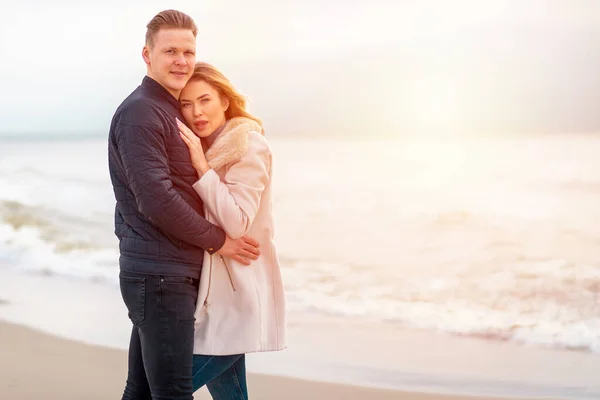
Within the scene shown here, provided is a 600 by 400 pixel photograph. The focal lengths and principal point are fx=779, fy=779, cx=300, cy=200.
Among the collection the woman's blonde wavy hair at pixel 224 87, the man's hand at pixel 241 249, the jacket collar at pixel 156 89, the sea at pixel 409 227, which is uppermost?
the sea at pixel 409 227

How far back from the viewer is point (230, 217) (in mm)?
2014

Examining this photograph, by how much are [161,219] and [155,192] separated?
7 cm

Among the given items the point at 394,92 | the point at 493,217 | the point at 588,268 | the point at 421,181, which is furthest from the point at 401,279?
the point at 394,92

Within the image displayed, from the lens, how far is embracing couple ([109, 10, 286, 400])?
74.5 inches

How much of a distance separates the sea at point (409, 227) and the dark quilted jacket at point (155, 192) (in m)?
3.69

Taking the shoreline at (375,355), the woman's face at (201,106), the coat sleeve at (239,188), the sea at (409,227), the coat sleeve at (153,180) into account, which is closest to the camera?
the coat sleeve at (153,180)

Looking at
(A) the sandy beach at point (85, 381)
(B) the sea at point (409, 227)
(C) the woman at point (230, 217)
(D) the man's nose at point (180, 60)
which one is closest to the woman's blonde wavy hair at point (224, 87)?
(C) the woman at point (230, 217)

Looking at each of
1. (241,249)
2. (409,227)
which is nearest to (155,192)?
(241,249)

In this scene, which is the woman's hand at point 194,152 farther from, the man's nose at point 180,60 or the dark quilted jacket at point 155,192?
the man's nose at point 180,60

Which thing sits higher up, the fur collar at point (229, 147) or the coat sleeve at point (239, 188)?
the fur collar at point (229, 147)

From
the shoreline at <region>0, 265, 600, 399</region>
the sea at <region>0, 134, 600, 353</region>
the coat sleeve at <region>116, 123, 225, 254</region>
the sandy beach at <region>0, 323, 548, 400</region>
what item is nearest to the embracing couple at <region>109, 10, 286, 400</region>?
the coat sleeve at <region>116, 123, 225, 254</region>

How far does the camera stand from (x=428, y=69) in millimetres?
12789

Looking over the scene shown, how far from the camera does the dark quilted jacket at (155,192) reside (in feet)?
6.08

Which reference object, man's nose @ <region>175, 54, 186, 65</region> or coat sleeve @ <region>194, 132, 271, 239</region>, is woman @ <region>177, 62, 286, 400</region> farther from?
man's nose @ <region>175, 54, 186, 65</region>
